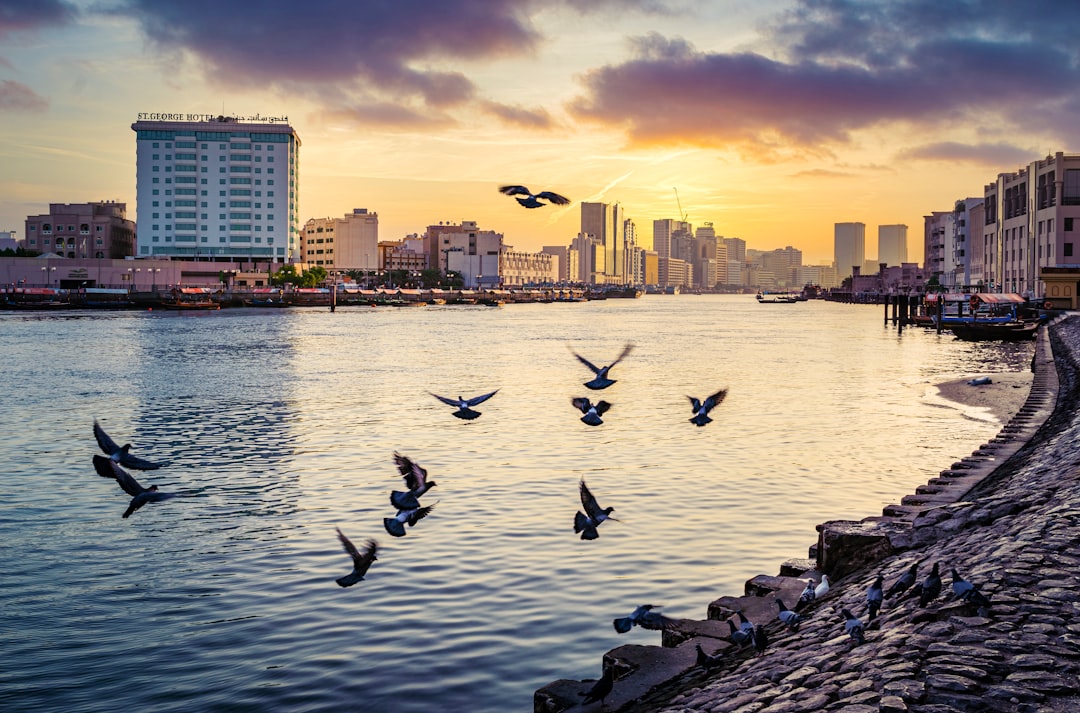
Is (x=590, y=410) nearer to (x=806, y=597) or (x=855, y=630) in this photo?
(x=806, y=597)

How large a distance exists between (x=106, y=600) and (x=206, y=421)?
2364 cm

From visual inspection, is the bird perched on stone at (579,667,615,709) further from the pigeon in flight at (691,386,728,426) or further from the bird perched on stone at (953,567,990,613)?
the pigeon in flight at (691,386,728,426)

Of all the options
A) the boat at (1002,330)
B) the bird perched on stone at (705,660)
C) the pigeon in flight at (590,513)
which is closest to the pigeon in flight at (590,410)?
the pigeon in flight at (590,513)

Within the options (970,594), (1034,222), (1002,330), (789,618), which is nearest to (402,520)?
(789,618)

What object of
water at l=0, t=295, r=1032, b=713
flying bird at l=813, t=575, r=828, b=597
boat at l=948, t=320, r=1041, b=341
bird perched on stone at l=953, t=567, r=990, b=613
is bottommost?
water at l=0, t=295, r=1032, b=713

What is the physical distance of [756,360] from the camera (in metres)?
72.6

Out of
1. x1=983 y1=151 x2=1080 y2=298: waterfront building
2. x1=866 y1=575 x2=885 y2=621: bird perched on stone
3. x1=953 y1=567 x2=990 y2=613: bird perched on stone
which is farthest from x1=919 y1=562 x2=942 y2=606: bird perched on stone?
x1=983 y1=151 x2=1080 y2=298: waterfront building

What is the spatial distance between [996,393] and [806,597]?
125 feet

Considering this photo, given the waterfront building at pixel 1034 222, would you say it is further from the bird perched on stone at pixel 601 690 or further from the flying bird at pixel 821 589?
the bird perched on stone at pixel 601 690

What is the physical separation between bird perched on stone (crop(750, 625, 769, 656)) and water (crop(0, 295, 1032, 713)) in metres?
2.75

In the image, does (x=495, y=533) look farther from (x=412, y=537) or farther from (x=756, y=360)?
(x=756, y=360)

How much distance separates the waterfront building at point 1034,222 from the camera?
123 metres

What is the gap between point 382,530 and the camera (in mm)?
20578

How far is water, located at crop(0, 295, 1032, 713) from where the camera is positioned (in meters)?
13.2
